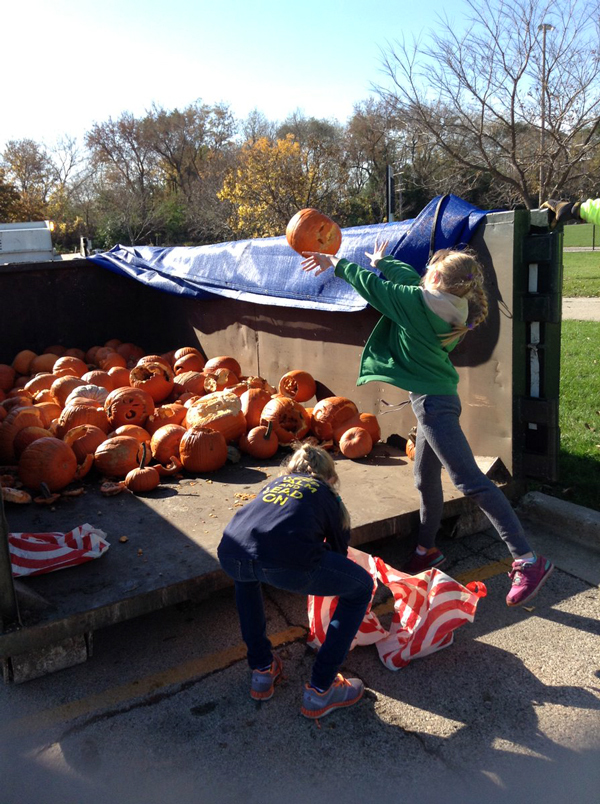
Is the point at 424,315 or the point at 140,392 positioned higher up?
the point at 424,315

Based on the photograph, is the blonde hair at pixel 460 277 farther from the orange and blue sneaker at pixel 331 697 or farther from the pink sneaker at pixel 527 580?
the orange and blue sneaker at pixel 331 697

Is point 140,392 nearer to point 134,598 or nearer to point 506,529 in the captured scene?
point 134,598

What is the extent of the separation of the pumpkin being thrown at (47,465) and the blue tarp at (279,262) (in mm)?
2339

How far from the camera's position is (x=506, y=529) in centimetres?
363

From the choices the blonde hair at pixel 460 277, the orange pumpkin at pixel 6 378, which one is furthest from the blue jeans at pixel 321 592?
the orange pumpkin at pixel 6 378

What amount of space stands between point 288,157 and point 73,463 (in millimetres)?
20892

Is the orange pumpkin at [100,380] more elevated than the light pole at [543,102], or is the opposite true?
the light pole at [543,102]

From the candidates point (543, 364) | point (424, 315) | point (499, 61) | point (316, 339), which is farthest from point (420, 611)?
point (499, 61)

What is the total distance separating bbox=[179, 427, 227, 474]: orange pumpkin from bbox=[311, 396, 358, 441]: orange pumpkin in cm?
86

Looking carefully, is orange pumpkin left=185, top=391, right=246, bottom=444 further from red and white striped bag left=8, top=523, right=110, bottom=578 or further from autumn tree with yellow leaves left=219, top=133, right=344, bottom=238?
autumn tree with yellow leaves left=219, top=133, right=344, bottom=238

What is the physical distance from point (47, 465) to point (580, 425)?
454 cm

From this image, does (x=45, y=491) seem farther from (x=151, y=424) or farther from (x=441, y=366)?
(x=441, y=366)

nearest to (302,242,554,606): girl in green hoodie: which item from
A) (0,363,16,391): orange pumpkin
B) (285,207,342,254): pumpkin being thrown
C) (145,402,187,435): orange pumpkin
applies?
(285,207,342,254): pumpkin being thrown

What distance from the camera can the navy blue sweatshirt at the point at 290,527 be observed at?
2783 mm
